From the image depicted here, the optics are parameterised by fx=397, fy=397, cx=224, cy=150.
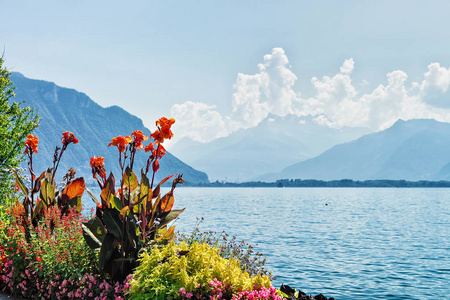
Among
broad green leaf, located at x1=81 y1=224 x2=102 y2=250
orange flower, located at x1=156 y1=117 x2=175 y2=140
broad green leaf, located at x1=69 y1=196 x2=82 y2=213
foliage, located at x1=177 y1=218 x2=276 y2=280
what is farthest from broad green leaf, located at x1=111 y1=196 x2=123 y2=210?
broad green leaf, located at x1=69 y1=196 x2=82 y2=213

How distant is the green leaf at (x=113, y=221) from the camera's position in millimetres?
5789

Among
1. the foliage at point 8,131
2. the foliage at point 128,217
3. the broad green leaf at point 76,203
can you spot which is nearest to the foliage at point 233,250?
the foliage at point 128,217

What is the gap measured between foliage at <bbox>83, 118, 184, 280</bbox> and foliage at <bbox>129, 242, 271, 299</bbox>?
727 mm

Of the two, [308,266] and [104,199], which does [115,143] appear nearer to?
[104,199]

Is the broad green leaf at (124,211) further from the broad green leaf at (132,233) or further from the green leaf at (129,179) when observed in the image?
the green leaf at (129,179)

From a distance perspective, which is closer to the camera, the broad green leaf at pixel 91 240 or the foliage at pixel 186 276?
the foliage at pixel 186 276

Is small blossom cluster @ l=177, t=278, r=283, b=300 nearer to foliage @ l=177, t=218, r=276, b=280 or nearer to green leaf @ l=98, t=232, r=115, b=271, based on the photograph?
green leaf @ l=98, t=232, r=115, b=271

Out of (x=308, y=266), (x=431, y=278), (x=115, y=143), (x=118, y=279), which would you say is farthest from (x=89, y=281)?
(x=431, y=278)

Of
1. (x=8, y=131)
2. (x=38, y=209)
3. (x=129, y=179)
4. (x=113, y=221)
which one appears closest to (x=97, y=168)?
(x=129, y=179)

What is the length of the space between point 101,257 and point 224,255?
119 inches

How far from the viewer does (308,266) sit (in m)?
17.8

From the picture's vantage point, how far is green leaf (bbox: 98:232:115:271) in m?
5.73

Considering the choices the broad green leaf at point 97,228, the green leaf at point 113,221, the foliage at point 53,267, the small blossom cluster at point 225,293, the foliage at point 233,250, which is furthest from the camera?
the foliage at point 233,250

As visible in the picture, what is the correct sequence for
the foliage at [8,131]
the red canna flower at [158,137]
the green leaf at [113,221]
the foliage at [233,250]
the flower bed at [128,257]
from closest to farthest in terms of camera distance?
the flower bed at [128,257] < the green leaf at [113,221] < the red canna flower at [158,137] < the foliage at [233,250] < the foliage at [8,131]
